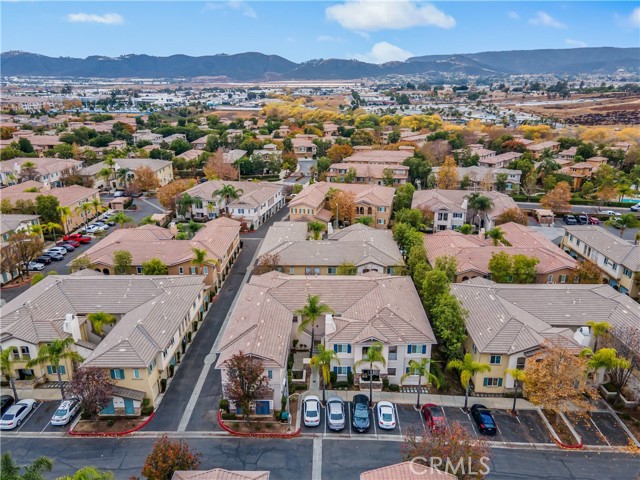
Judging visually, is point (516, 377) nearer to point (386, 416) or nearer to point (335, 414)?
point (386, 416)

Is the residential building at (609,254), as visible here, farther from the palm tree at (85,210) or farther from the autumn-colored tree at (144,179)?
the autumn-colored tree at (144,179)

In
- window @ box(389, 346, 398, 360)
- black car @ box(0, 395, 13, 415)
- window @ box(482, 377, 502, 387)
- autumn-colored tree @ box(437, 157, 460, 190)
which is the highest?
autumn-colored tree @ box(437, 157, 460, 190)

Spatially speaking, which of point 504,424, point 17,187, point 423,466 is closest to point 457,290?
point 504,424

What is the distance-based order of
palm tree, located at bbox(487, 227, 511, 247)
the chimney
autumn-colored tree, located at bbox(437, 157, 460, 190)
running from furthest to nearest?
autumn-colored tree, located at bbox(437, 157, 460, 190) → palm tree, located at bbox(487, 227, 511, 247) → the chimney

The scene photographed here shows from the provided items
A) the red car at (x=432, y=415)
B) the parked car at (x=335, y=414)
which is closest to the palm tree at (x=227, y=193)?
the parked car at (x=335, y=414)

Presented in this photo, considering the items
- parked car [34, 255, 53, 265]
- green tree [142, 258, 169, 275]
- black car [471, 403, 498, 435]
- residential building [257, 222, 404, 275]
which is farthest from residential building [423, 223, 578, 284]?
parked car [34, 255, 53, 265]

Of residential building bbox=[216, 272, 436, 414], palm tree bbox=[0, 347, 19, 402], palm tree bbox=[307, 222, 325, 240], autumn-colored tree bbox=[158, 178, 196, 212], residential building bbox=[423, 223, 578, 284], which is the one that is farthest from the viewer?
autumn-colored tree bbox=[158, 178, 196, 212]

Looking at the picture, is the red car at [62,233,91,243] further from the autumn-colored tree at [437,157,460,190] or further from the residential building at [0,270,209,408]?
the autumn-colored tree at [437,157,460,190]
